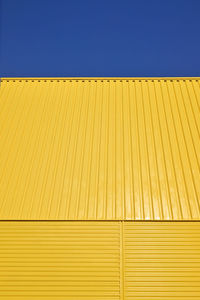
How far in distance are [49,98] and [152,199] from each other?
249 inches

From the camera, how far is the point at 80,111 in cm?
1016

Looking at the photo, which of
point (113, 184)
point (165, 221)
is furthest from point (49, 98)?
point (165, 221)
